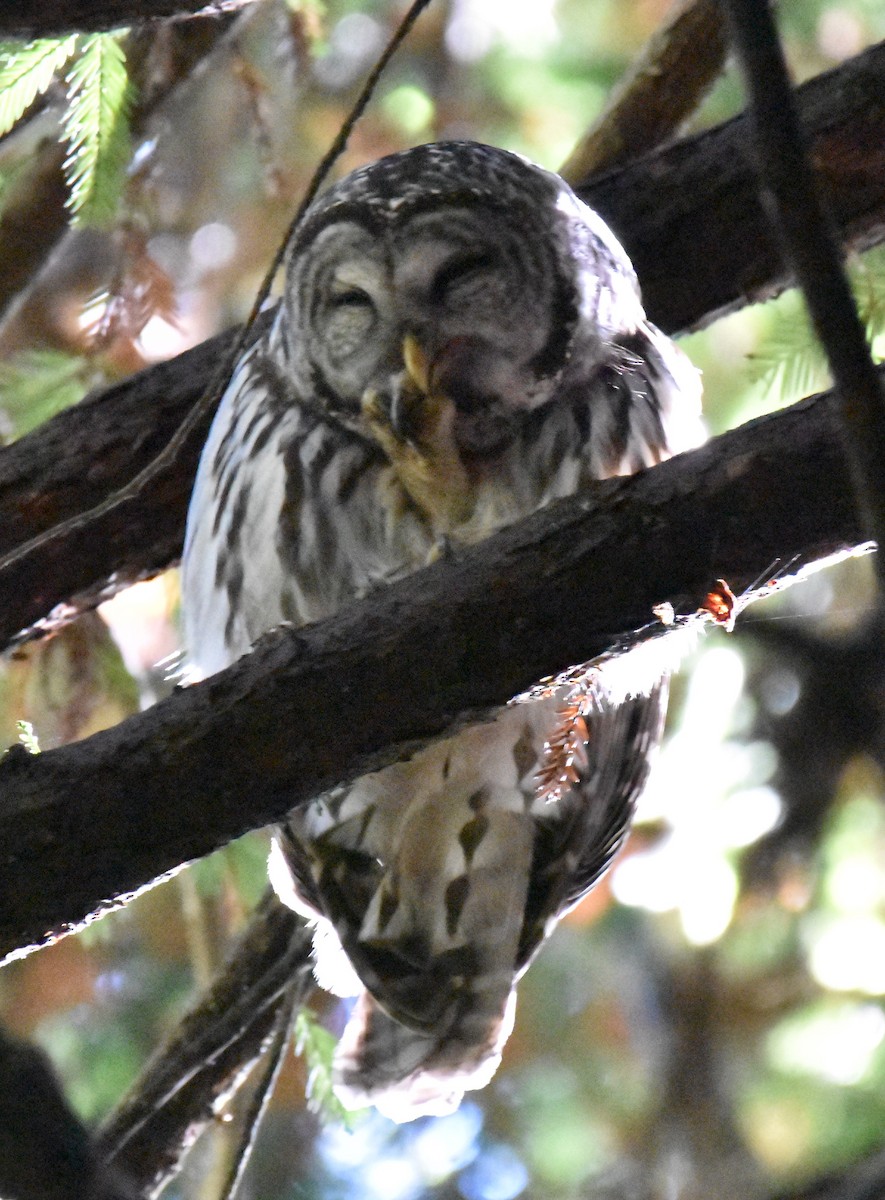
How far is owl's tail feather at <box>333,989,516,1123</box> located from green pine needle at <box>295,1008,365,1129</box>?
0.28m

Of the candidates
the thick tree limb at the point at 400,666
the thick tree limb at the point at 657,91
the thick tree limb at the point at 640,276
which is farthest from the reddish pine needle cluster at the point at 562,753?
the thick tree limb at the point at 657,91

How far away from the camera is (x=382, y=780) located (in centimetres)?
271

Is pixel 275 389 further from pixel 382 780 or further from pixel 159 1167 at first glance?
pixel 159 1167

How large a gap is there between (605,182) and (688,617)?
1.49 meters

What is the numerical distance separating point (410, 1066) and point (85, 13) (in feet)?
5.72

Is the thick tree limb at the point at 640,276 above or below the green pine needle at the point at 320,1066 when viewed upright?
above

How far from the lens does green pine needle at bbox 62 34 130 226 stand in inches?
97.3

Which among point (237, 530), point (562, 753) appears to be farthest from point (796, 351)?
point (562, 753)

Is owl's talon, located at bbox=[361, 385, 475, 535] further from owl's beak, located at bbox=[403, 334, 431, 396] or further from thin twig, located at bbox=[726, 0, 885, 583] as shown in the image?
thin twig, located at bbox=[726, 0, 885, 583]

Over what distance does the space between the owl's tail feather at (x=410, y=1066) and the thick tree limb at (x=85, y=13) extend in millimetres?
1620

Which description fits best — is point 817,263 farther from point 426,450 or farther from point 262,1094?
point 262,1094

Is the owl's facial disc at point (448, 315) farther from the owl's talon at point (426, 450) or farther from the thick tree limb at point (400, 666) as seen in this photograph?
the thick tree limb at point (400, 666)

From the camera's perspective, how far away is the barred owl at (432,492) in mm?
2561

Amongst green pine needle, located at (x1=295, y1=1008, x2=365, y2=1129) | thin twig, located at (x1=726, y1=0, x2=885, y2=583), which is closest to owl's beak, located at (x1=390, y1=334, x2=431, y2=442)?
green pine needle, located at (x1=295, y1=1008, x2=365, y2=1129)
